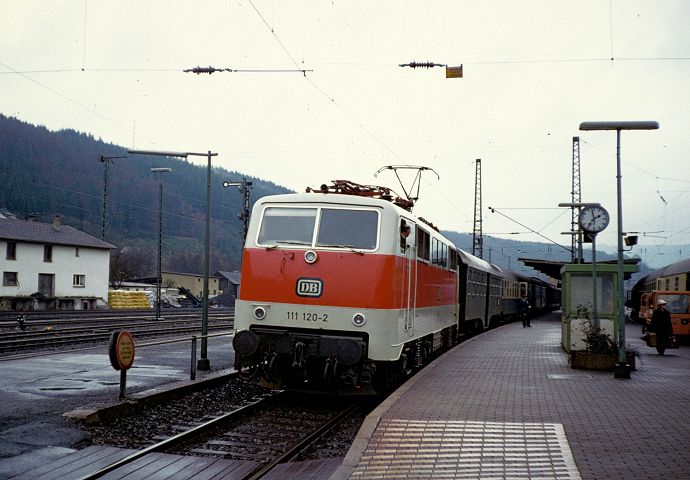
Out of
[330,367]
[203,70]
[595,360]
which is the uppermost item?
[203,70]

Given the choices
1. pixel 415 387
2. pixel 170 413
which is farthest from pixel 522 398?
pixel 170 413

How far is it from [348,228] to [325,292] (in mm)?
1141

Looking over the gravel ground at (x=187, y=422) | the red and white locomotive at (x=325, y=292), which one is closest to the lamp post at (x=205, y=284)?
the gravel ground at (x=187, y=422)

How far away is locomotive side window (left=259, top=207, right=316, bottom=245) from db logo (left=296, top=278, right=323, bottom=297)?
65 cm

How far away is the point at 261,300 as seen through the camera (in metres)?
11.5

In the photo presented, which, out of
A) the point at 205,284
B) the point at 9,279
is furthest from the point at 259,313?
Result: the point at 9,279

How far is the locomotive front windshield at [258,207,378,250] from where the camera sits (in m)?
11.5

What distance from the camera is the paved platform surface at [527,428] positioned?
702cm

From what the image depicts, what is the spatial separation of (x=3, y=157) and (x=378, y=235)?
4252 inches

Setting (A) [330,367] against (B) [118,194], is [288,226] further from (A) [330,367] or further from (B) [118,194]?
(B) [118,194]

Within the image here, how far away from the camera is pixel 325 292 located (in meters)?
11.1

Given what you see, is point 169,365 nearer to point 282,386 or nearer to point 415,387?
point 282,386

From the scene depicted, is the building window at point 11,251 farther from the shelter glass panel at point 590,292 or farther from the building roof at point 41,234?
the shelter glass panel at point 590,292

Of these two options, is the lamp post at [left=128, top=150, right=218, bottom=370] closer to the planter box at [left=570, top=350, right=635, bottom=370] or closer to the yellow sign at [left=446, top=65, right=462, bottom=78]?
the yellow sign at [left=446, top=65, right=462, bottom=78]
